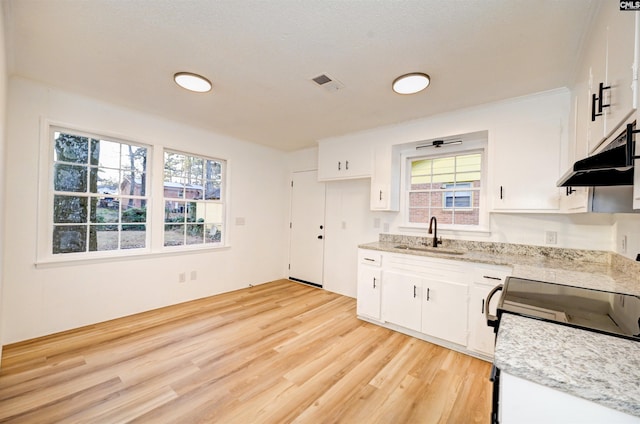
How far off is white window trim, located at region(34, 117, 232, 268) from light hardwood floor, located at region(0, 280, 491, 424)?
742 mm

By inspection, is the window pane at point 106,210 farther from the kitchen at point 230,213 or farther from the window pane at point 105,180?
the kitchen at point 230,213

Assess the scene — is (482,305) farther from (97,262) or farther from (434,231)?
(97,262)

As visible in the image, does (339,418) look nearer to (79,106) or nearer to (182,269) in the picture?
(182,269)

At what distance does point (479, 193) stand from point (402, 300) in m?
1.52

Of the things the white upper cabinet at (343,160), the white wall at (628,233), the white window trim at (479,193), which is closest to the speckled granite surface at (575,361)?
the white wall at (628,233)

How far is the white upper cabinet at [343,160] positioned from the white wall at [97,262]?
1272 mm

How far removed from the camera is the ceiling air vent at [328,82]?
2197mm

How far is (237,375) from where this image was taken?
205 centimetres

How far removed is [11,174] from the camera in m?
2.37

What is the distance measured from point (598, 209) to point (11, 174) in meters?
4.66

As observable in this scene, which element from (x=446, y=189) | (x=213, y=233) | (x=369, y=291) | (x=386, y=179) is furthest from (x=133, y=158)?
(x=446, y=189)

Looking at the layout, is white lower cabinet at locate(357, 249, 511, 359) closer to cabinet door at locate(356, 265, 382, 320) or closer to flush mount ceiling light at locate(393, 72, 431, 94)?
cabinet door at locate(356, 265, 382, 320)

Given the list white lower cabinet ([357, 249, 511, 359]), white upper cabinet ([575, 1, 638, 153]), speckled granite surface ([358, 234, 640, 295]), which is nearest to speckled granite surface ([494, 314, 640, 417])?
white upper cabinet ([575, 1, 638, 153])

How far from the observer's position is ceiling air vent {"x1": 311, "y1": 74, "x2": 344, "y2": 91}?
2197mm
